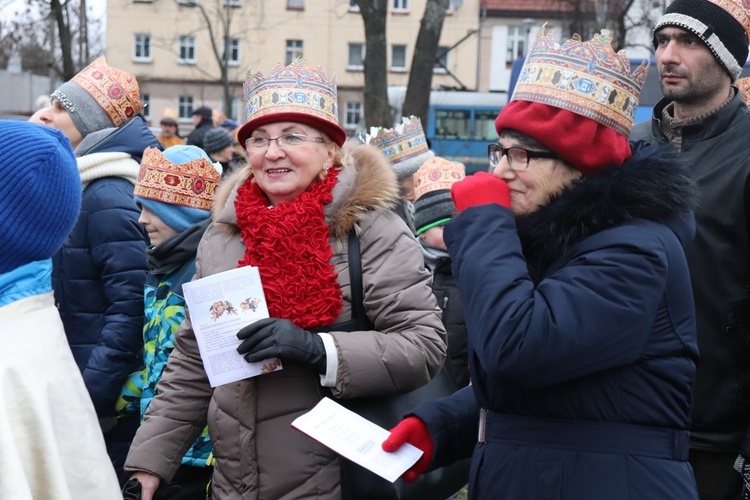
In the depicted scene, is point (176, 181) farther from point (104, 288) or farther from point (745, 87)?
point (745, 87)

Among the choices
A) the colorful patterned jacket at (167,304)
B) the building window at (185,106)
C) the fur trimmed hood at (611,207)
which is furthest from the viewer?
the building window at (185,106)

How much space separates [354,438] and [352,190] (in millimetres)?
937

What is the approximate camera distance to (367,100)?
14.1 meters

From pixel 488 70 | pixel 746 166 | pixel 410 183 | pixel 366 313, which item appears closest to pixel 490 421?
pixel 366 313

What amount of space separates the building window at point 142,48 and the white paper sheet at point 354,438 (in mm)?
52102

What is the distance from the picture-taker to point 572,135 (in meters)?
2.54

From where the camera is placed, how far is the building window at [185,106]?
5322cm

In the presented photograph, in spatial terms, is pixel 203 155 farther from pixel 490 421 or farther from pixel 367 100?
pixel 367 100

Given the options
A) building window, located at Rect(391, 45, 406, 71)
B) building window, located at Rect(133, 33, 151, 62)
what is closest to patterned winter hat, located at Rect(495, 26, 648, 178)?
building window, located at Rect(391, 45, 406, 71)

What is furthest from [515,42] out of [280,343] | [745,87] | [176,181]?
[280,343]

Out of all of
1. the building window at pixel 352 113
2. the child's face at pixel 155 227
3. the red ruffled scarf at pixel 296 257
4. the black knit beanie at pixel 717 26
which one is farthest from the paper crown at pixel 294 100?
the building window at pixel 352 113

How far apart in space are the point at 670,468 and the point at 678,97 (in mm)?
1734

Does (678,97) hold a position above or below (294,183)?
above

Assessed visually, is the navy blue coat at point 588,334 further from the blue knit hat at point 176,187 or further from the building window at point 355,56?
the building window at point 355,56
